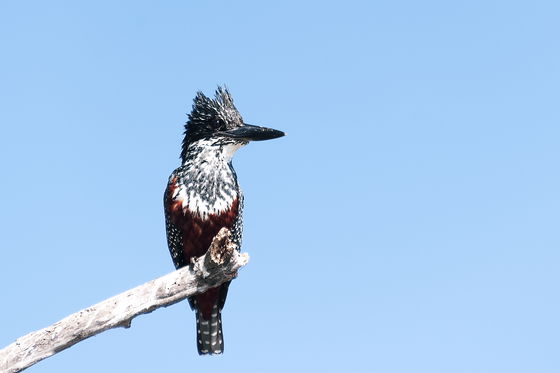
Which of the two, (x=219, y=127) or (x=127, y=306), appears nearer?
(x=127, y=306)

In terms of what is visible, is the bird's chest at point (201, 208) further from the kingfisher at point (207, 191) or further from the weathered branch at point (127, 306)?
the weathered branch at point (127, 306)

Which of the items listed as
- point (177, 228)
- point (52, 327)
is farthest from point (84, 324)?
point (177, 228)

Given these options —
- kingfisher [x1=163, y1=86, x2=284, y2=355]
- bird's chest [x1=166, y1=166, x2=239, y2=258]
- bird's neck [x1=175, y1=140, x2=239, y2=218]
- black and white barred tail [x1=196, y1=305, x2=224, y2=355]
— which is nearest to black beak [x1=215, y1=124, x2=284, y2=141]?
kingfisher [x1=163, y1=86, x2=284, y2=355]

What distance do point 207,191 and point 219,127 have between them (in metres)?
0.70

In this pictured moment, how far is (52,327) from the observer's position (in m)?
5.59

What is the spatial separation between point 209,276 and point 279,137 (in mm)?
1854

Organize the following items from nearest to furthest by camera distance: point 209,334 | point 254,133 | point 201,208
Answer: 1. point 201,208
2. point 254,133
3. point 209,334

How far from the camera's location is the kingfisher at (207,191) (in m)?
7.04

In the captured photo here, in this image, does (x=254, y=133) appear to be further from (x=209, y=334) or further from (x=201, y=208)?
(x=209, y=334)

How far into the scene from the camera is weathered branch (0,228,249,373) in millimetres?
5551

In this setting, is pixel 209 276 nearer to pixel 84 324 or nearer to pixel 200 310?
pixel 84 324

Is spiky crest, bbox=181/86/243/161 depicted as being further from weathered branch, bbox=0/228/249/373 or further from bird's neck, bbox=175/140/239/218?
weathered branch, bbox=0/228/249/373

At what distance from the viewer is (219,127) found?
7484 mm

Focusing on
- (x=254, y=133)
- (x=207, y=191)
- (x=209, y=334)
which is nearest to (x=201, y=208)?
(x=207, y=191)
